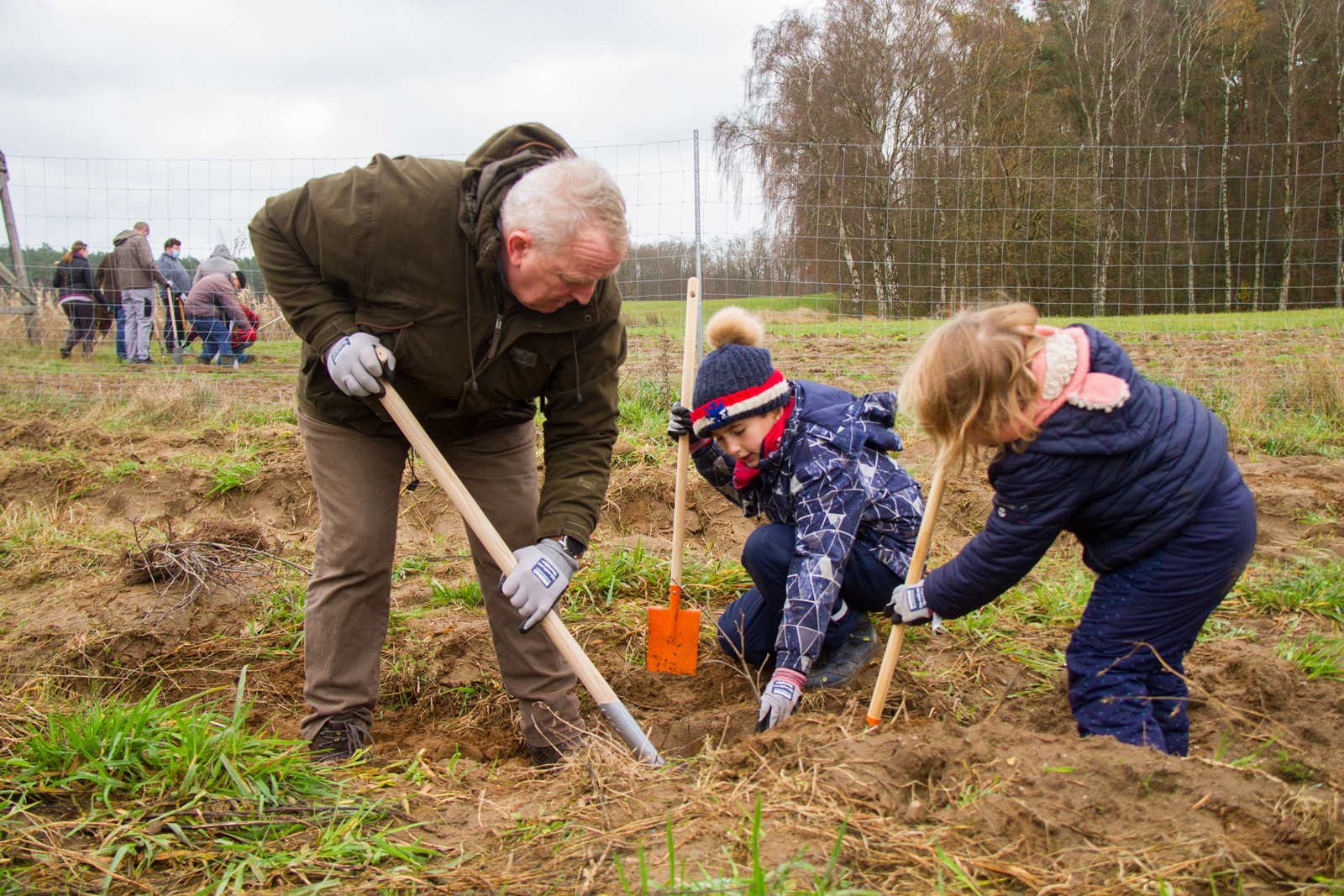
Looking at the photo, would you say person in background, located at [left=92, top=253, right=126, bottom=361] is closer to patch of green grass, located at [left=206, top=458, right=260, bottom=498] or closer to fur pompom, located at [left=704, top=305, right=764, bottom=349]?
patch of green grass, located at [left=206, top=458, right=260, bottom=498]

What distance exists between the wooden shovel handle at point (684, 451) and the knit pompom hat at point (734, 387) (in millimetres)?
381

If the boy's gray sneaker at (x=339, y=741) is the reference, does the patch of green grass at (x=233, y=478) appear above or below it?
above

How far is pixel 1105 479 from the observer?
6.45ft

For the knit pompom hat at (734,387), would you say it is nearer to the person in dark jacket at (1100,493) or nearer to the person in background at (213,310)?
the person in dark jacket at (1100,493)

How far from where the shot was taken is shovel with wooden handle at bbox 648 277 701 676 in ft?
10.2

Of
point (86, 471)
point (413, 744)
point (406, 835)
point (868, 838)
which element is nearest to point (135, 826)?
point (406, 835)

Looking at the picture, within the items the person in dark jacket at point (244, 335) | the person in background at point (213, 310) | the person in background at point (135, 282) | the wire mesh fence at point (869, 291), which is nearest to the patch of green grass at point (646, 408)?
the wire mesh fence at point (869, 291)

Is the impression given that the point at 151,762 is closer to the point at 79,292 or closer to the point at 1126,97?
the point at 79,292

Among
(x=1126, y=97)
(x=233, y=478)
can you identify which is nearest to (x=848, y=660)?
(x=233, y=478)

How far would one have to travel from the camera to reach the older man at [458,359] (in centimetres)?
220

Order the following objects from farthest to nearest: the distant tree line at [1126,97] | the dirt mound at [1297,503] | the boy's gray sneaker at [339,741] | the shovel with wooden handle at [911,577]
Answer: the distant tree line at [1126,97] → the dirt mound at [1297,503] → the boy's gray sneaker at [339,741] → the shovel with wooden handle at [911,577]

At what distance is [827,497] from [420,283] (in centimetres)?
136

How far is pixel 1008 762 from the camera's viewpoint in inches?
73.4

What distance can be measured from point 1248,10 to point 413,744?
2769 cm
